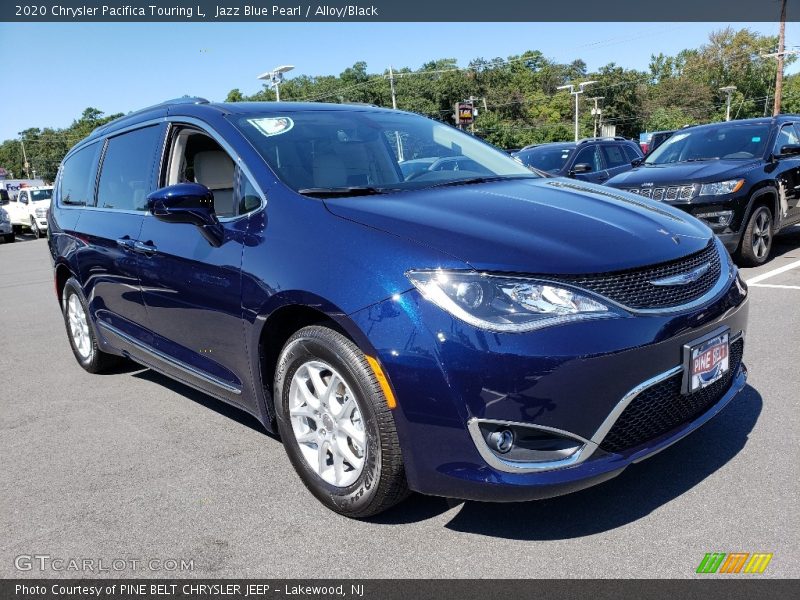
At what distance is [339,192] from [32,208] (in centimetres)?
2499

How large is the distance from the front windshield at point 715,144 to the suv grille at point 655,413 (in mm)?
6502

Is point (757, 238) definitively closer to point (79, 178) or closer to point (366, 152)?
point (366, 152)

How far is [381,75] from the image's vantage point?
93688 millimetres

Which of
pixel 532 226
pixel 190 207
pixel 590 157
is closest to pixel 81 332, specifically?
pixel 190 207

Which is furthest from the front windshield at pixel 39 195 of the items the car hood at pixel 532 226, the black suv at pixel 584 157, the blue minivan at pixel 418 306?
the car hood at pixel 532 226

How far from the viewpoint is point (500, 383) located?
227 centimetres

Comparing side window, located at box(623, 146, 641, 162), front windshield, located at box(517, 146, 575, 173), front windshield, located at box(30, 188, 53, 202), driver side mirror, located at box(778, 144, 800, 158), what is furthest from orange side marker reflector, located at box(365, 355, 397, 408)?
front windshield, located at box(30, 188, 53, 202)

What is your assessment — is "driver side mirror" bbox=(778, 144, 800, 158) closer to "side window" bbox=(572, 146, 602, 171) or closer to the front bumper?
"side window" bbox=(572, 146, 602, 171)

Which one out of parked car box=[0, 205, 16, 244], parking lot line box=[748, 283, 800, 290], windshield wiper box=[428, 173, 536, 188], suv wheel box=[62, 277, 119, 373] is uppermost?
windshield wiper box=[428, 173, 536, 188]

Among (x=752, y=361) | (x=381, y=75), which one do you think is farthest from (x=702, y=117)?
(x=752, y=361)

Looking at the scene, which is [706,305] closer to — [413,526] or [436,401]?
[436,401]

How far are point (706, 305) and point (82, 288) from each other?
→ 13.3ft

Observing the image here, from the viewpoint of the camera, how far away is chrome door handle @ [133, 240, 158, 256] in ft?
12.2

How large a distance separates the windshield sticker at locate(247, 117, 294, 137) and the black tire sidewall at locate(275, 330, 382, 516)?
1.17m
